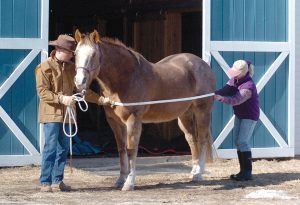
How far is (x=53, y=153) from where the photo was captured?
816 centimetres

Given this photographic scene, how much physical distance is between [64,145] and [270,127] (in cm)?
424

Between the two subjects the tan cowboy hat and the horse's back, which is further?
the horse's back

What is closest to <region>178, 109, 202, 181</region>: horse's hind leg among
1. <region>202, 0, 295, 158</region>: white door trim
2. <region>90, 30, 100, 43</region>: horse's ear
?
<region>202, 0, 295, 158</region>: white door trim

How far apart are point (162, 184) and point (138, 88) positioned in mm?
1356

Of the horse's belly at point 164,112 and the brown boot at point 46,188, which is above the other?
the horse's belly at point 164,112

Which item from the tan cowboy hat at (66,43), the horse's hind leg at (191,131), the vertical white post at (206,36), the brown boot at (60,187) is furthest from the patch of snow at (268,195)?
the vertical white post at (206,36)

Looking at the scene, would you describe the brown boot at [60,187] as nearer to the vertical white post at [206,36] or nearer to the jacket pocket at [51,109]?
the jacket pocket at [51,109]

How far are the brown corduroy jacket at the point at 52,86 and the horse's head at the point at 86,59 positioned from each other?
0.31m

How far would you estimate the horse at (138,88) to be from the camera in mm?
8023

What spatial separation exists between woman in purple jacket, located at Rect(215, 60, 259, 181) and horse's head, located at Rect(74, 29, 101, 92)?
71.6 inches

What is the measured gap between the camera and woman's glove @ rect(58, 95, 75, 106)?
790cm

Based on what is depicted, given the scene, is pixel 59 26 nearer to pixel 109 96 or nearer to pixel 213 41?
pixel 213 41

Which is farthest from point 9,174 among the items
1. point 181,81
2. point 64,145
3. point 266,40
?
point 266,40

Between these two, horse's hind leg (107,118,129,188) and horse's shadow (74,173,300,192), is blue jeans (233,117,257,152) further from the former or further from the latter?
horse's hind leg (107,118,129,188)
